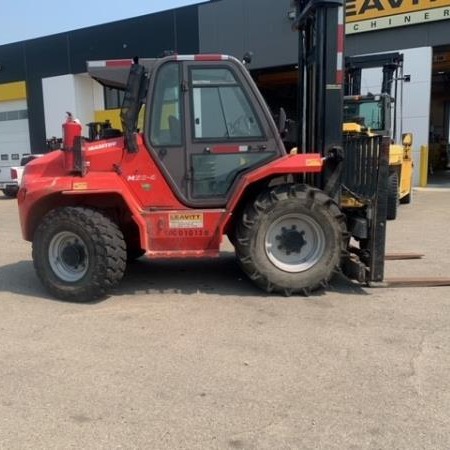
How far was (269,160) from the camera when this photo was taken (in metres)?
5.67

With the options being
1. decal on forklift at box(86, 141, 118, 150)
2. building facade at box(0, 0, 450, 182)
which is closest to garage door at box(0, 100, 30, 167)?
building facade at box(0, 0, 450, 182)

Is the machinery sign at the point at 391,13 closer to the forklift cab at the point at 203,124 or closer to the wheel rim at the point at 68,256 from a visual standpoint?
the forklift cab at the point at 203,124

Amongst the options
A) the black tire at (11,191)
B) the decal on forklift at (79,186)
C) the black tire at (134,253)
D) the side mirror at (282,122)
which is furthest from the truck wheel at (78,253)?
the black tire at (11,191)

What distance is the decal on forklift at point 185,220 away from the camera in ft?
18.6

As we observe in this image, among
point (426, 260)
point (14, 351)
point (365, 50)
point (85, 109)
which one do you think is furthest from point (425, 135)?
point (14, 351)

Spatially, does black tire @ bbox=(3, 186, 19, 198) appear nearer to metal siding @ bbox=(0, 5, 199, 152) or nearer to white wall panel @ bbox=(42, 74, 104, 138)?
white wall panel @ bbox=(42, 74, 104, 138)

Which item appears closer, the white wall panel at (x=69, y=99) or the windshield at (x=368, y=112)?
the windshield at (x=368, y=112)

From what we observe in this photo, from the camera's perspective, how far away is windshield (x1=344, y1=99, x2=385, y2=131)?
41.9 ft

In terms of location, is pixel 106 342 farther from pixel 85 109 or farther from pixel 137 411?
pixel 85 109

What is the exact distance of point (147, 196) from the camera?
5.73 metres

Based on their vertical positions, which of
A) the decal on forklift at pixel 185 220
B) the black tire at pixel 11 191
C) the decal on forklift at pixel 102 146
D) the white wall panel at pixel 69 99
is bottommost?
the black tire at pixel 11 191

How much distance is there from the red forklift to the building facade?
9823 mm

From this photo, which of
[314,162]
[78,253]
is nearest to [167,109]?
[314,162]

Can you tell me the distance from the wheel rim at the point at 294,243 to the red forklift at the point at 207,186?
11mm
